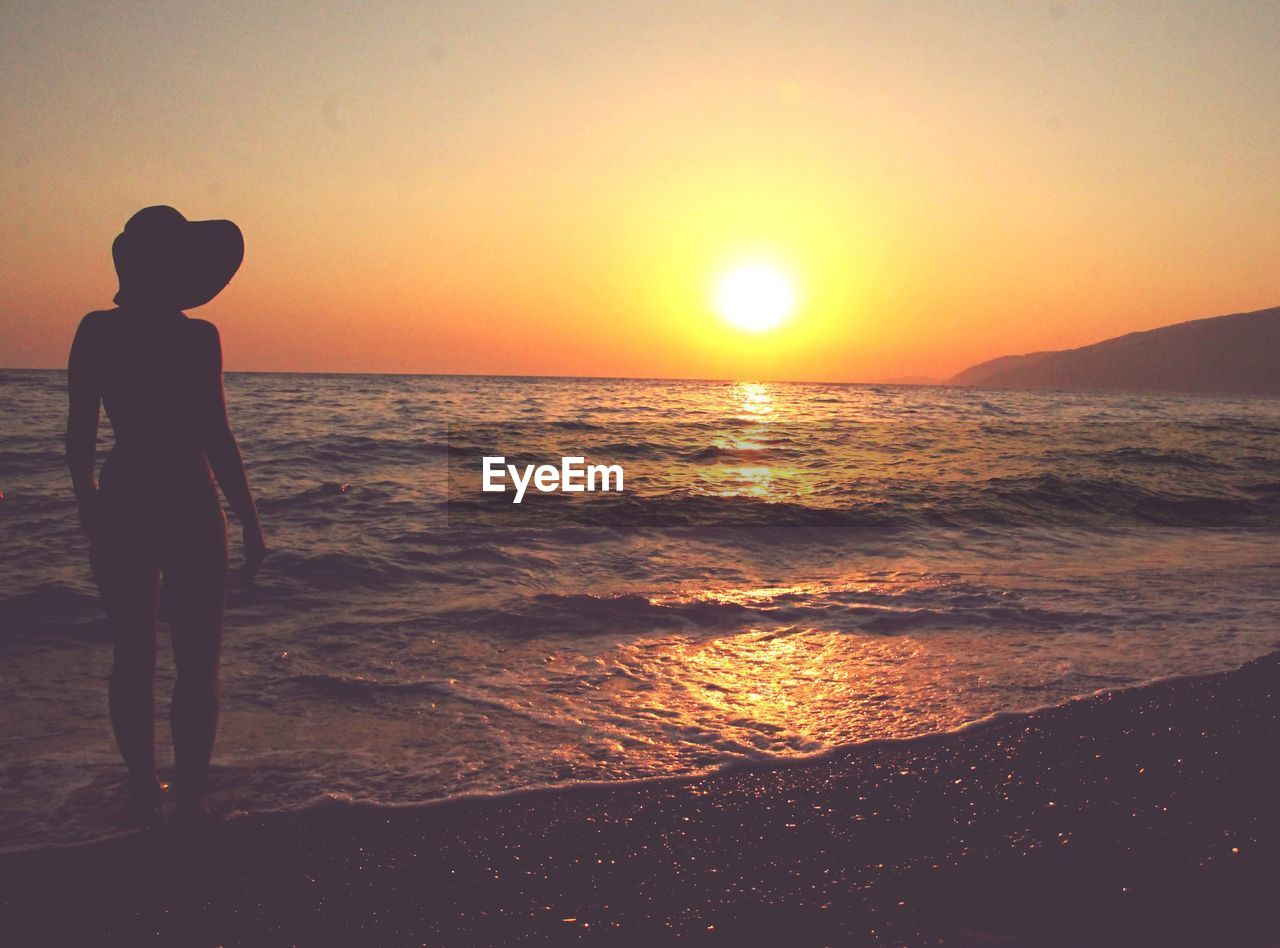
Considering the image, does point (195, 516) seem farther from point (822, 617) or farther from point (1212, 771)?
point (822, 617)

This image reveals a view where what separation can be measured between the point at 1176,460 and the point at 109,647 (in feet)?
72.5

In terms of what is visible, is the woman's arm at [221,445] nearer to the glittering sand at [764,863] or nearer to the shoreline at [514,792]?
the shoreline at [514,792]

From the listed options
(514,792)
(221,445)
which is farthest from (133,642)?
(514,792)

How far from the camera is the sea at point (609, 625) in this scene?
373 cm

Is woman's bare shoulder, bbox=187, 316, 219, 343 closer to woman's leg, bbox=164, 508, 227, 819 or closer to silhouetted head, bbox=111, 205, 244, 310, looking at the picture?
silhouetted head, bbox=111, 205, 244, 310

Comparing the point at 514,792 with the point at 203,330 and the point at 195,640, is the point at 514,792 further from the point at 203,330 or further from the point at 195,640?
the point at 203,330

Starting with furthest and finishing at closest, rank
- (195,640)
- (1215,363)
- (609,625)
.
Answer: (1215,363) → (609,625) → (195,640)

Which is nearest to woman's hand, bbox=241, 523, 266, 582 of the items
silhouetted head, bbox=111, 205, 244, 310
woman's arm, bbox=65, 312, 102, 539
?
woman's arm, bbox=65, 312, 102, 539

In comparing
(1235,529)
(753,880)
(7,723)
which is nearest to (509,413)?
(1235,529)

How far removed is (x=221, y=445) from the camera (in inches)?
119

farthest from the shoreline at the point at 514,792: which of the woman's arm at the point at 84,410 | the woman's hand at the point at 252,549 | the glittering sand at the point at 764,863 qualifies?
the woman's arm at the point at 84,410

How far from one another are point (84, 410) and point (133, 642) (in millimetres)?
865

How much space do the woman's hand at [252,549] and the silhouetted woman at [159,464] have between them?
0.14ft

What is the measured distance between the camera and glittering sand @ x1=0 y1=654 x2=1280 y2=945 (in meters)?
2.31
